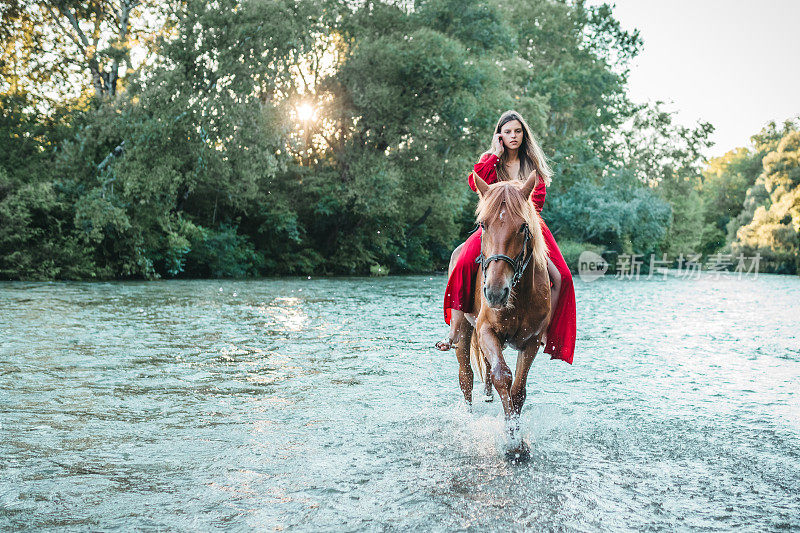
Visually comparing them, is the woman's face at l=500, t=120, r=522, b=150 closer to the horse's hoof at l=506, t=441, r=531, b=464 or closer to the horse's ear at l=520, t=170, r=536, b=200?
the horse's ear at l=520, t=170, r=536, b=200

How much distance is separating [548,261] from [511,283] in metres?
1.10

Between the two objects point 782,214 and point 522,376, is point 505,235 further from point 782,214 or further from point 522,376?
point 782,214

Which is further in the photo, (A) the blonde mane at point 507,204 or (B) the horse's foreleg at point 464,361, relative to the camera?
(B) the horse's foreleg at point 464,361

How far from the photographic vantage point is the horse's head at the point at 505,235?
459 cm

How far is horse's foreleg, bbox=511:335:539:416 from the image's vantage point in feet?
17.3

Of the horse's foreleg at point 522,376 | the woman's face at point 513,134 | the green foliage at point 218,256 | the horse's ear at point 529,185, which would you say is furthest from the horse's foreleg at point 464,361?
the green foliage at point 218,256

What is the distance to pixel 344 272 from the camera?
120 ft

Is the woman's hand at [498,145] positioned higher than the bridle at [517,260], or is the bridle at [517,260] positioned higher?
the woman's hand at [498,145]

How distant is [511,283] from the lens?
4.72 metres

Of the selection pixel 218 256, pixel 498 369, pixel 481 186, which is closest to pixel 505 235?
pixel 481 186

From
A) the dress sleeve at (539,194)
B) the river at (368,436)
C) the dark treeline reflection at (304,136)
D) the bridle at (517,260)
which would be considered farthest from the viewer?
the dark treeline reflection at (304,136)

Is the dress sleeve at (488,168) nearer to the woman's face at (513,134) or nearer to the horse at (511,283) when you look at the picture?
the woman's face at (513,134)

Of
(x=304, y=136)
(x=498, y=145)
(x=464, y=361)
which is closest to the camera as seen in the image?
(x=498, y=145)

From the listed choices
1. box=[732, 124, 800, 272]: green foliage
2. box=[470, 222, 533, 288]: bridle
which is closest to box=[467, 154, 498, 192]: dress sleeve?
box=[470, 222, 533, 288]: bridle
